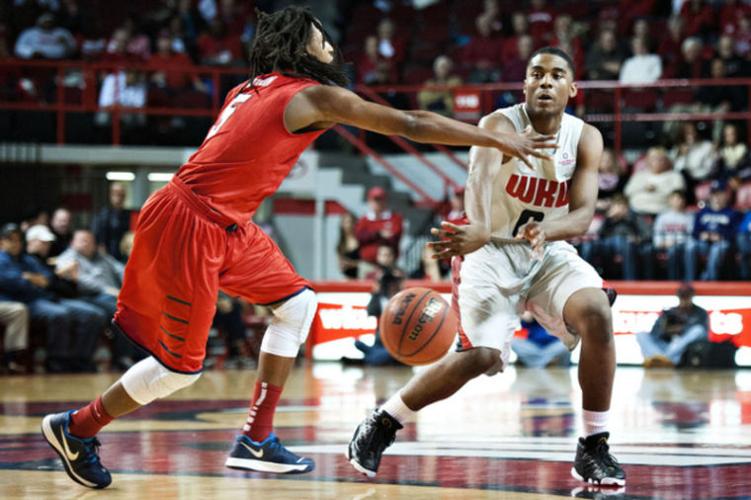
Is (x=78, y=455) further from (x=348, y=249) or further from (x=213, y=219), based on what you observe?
(x=348, y=249)

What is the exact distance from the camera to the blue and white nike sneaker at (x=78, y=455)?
5.24m

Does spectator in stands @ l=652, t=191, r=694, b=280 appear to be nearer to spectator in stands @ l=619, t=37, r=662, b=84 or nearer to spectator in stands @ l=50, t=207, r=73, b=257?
spectator in stands @ l=619, t=37, r=662, b=84

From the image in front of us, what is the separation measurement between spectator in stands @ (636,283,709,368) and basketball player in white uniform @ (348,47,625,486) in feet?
25.3

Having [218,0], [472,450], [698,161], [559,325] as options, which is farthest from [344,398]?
[218,0]

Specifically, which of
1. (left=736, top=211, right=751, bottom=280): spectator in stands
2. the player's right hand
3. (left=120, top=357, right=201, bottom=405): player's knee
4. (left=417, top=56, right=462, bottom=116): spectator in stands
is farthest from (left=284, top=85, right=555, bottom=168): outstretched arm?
(left=417, top=56, right=462, bottom=116): spectator in stands

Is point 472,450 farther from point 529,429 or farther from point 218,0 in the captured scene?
point 218,0

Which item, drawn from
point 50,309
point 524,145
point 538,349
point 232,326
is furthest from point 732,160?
point 524,145

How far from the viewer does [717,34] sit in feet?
56.3

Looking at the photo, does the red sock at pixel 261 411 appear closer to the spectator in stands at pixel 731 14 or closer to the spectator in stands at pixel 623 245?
the spectator in stands at pixel 623 245

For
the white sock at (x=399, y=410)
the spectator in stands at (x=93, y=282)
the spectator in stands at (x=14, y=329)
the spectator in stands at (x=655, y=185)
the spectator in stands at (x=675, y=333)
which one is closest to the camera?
the white sock at (x=399, y=410)

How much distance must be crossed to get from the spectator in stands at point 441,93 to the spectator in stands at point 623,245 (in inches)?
144

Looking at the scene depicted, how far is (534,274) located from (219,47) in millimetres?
14125

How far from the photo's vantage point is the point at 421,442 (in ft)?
22.5

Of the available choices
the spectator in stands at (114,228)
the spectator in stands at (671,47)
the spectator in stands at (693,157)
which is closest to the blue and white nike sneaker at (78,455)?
the spectator in stands at (114,228)
